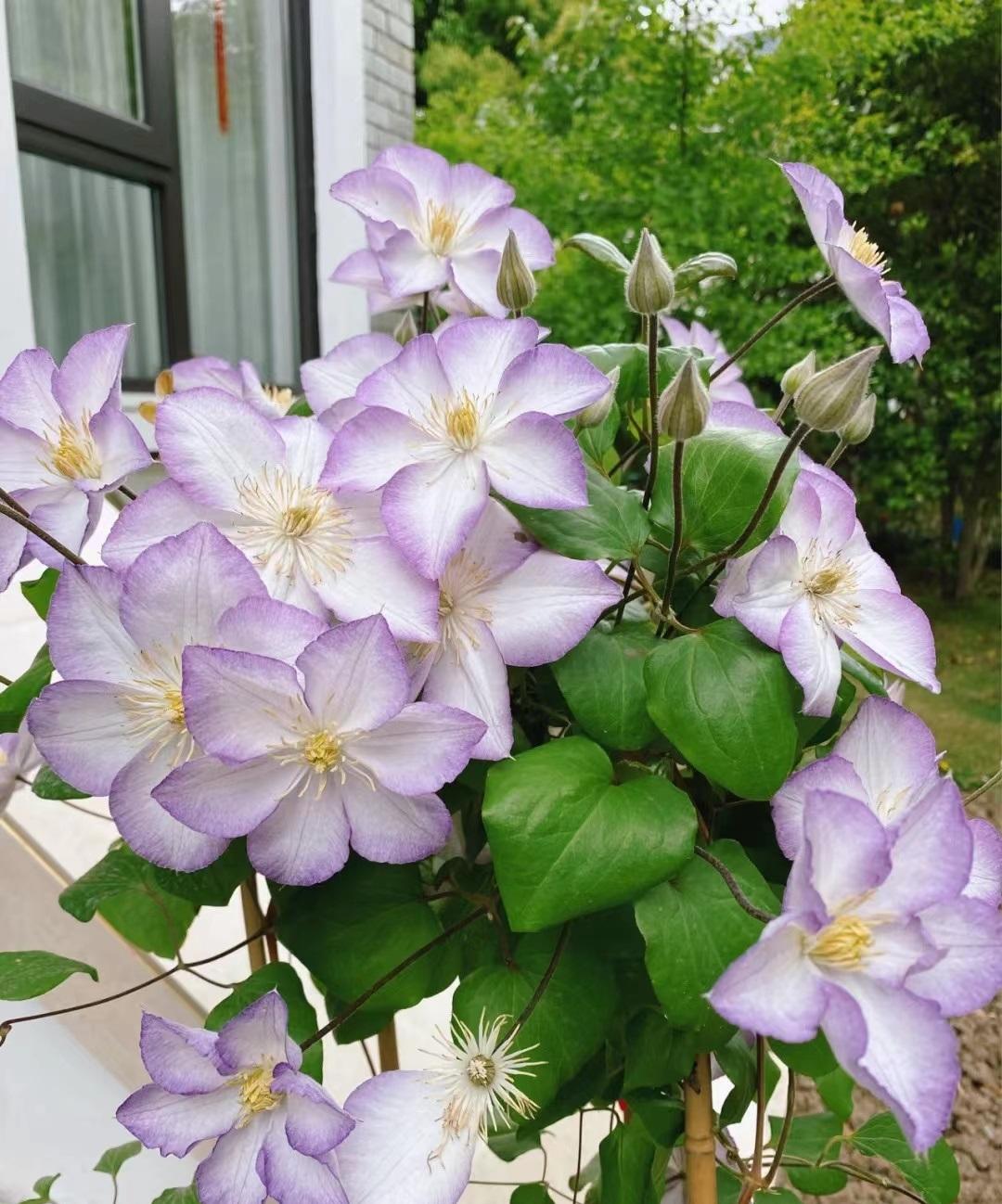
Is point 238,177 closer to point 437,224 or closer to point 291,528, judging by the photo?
point 437,224

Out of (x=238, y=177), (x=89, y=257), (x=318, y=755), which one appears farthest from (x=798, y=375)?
(x=238, y=177)

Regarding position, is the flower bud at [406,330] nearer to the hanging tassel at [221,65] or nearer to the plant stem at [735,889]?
the plant stem at [735,889]

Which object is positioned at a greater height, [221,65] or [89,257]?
[221,65]

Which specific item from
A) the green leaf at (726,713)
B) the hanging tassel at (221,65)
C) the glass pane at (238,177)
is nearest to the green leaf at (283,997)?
the green leaf at (726,713)

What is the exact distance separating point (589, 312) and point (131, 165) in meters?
1.63

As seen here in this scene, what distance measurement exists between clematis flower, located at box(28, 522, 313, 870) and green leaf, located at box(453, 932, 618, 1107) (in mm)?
134

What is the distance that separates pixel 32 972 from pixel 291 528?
0.25m

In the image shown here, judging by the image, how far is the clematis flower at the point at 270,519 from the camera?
353 mm

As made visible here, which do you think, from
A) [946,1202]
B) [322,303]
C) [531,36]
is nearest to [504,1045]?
[946,1202]

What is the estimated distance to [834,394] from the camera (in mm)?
408

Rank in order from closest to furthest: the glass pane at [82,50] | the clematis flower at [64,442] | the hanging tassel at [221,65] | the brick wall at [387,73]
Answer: the clematis flower at [64,442] < the glass pane at [82,50] < the hanging tassel at [221,65] < the brick wall at [387,73]

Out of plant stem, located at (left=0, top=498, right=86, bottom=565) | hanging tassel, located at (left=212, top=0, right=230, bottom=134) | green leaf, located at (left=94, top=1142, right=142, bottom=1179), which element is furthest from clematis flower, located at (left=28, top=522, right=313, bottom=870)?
hanging tassel, located at (left=212, top=0, right=230, bottom=134)

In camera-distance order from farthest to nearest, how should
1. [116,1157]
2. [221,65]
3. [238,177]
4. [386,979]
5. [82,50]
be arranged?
[238,177] → [221,65] → [82,50] → [116,1157] → [386,979]

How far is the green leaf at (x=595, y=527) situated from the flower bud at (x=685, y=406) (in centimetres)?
3
